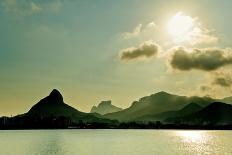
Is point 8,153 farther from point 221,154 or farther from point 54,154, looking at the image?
point 221,154

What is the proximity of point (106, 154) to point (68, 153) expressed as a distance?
43.4 feet

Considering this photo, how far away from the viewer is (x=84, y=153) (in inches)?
4897

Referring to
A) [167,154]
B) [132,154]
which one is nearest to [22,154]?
[132,154]

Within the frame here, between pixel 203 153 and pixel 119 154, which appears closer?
pixel 119 154

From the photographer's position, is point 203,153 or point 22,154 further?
point 203,153

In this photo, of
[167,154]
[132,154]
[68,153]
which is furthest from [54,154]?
[167,154]

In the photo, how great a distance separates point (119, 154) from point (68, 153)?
17018mm

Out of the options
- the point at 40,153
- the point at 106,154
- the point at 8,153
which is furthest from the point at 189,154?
the point at 8,153

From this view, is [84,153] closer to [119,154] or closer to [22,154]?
[119,154]

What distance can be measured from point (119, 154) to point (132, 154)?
417cm

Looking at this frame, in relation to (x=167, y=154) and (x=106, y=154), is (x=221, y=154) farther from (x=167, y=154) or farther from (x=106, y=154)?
(x=106, y=154)

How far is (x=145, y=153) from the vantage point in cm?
12294

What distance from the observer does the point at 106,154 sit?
4739 inches

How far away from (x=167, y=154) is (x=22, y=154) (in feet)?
152
